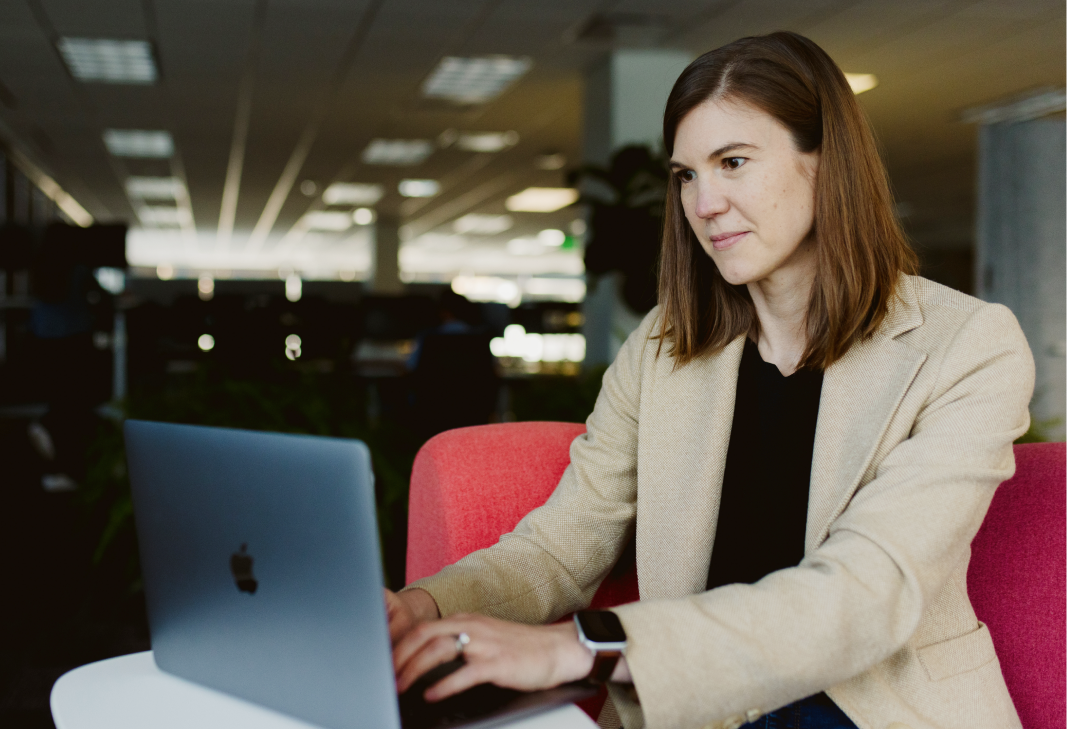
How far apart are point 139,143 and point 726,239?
8535 mm

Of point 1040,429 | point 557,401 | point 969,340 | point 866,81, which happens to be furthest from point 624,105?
point 969,340

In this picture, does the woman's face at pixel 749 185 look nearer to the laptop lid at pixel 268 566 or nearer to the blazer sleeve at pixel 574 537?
the blazer sleeve at pixel 574 537

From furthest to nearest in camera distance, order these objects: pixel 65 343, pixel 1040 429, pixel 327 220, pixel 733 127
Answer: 1. pixel 327 220
2. pixel 65 343
3. pixel 1040 429
4. pixel 733 127

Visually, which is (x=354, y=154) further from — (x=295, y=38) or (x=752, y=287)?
(x=752, y=287)

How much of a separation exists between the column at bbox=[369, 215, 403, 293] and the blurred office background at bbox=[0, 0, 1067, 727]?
4.59m

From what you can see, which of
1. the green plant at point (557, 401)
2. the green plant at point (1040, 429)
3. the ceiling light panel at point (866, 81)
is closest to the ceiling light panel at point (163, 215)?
the ceiling light panel at point (866, 81)

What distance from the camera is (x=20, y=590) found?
3.60m

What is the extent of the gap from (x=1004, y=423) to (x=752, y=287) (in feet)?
1.20

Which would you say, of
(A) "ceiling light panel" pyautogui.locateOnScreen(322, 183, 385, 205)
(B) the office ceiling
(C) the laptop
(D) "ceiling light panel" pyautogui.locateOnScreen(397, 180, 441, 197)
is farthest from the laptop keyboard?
(A) "ceiling light panel" pyautogui.locateOnScreen(322, 183, 385, 205)

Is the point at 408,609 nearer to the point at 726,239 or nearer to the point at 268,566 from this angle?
the point at 268,566

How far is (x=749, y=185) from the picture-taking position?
3.52ft

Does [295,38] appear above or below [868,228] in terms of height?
above

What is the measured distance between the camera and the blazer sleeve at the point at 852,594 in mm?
808

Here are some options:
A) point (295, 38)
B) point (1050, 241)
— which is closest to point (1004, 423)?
point (1050, 241)
